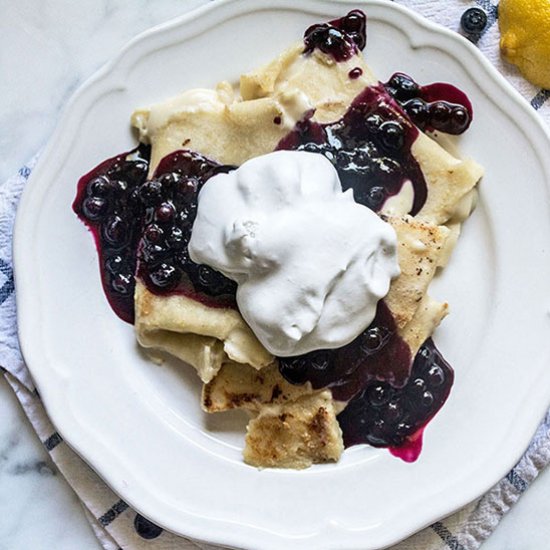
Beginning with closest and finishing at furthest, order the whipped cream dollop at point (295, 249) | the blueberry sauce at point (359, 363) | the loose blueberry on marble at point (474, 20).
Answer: the whipped cream dollop at point (295, 249) → the blueberry sauce at point (359, 363) → the loose blueberry on marble at point (474, 20)

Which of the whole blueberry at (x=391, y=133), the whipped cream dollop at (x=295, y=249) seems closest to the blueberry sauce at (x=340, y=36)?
the whole blueberry at (x=391, y=133)

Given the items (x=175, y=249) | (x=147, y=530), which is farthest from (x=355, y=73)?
(x=147, y=530)

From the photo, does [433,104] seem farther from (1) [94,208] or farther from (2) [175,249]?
(1) [94,208]

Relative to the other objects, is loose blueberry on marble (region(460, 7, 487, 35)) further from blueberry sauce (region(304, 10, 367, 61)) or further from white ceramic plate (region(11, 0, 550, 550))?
blueberry sauce (region(304, 10, 367, 61))

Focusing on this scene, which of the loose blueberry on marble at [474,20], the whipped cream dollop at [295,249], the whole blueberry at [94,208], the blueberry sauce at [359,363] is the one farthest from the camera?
the loose blueberry on marble at [474,20]

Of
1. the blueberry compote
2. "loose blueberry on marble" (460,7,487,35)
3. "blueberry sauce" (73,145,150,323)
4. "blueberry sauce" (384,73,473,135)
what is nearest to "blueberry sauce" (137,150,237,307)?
the blueberry compote

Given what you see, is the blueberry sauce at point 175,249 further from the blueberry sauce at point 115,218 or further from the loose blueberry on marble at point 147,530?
the loose blueberry on marble at point 147,530

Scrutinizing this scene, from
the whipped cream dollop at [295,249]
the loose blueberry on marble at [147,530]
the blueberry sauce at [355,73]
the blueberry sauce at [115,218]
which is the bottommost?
the loose blueberry on marble at [147,530]
